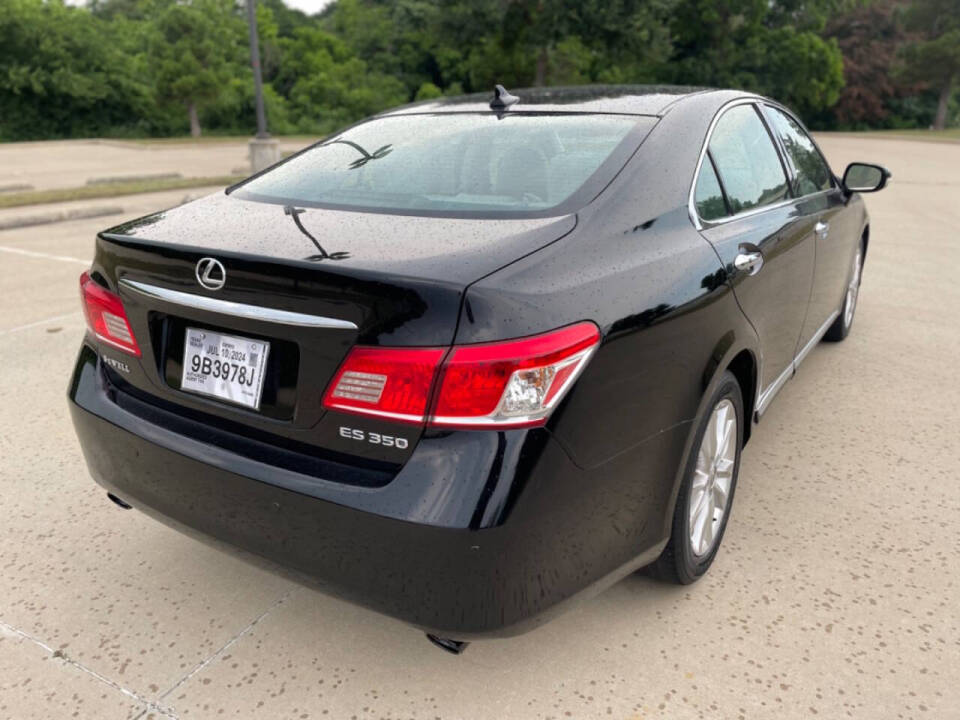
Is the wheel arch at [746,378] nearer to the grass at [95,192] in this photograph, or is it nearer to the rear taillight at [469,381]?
the rear taillight at [469,381]

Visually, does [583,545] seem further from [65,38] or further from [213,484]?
[65,38]

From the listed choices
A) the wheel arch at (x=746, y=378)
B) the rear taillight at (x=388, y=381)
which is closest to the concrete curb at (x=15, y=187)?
the wheel arch at (x=746, y=378)

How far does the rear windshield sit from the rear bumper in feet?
2.35

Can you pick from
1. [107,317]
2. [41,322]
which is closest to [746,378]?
[107,317]

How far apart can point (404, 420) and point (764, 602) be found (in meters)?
1.41

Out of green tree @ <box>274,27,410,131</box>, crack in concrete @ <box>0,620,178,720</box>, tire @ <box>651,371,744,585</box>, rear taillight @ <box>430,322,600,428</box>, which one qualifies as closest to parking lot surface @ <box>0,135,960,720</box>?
crack in concrete @ <box>0,620,178,720</box>

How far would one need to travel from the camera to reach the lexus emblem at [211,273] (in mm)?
1931

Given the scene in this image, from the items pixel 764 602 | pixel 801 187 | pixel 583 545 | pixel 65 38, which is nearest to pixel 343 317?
pixel 583 545

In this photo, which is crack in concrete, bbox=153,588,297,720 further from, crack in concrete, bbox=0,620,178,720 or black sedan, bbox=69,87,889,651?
black sedan, bbox=69,87,889,651

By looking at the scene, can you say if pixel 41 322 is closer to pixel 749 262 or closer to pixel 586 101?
pixel 586 101

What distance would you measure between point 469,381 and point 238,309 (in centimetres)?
60

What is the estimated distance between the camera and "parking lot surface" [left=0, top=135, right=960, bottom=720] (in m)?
2.11

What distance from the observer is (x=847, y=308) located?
502 centimetres

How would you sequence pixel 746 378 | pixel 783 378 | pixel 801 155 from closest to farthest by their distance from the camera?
pixel 746 378 → pixel 783 378 → pixel 801 155
